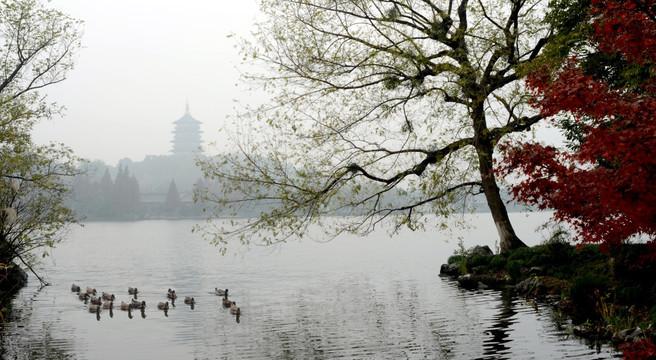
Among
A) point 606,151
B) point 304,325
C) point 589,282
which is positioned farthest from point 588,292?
point 304,325

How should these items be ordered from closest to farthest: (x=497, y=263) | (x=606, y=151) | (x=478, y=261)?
(x=606, y=151), (x=497, y=263), (x=478, y=261)

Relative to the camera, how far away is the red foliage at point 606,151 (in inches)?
395

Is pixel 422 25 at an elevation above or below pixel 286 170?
above

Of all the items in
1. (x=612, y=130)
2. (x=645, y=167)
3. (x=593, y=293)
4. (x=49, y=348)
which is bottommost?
(x=49, y=348)

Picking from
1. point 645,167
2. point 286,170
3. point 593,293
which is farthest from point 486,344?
point 286,170

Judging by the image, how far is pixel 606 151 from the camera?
1028cm

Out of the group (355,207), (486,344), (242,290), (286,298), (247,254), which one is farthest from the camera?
(247,254)

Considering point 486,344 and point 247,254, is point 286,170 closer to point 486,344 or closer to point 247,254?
point 486,344

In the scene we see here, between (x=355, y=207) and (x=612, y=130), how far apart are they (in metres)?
11.6

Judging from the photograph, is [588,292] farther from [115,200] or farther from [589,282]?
[115,200]

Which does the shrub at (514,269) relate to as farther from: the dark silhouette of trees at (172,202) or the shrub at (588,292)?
the dark silhouette of trees at (172,202)

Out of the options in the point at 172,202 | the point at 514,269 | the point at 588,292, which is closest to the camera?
the point at 588,292

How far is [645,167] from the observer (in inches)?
Answer: 393

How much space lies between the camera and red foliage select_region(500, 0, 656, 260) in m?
10.0
